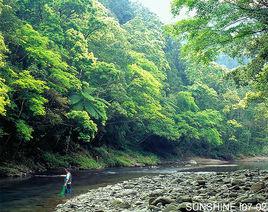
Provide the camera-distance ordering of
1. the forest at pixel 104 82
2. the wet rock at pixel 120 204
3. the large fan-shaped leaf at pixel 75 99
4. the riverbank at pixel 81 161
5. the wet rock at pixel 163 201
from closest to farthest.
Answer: the wet rock at pixel 163 201 → the wet rock at pixel 120 204 → the forest at pixel 104 82 → the riverbank at pixel 81 161 → the large fan-shaped leaf at pixel 75 99

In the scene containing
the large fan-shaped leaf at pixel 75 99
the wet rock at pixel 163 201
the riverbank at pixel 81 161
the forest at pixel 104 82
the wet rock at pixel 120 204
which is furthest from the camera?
the large fan-shaped leaf at pixel 75 99

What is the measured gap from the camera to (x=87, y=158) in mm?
33000

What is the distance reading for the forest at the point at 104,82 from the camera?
49.6 ft

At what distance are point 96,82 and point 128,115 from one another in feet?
15.8

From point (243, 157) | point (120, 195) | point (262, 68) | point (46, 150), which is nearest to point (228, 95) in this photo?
point (243, 157)

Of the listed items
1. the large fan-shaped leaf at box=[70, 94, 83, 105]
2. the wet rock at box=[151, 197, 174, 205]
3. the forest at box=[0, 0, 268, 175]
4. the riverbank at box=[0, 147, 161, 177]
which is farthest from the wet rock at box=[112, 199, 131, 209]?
the large fan-shaped leaf at box=[70, 94, 83, 105]

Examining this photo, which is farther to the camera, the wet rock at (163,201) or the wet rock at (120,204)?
the wet rock at (120,204)

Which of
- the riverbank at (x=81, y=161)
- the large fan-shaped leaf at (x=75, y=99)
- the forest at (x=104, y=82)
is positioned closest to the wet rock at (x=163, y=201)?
the forest at (x=104, y=82)

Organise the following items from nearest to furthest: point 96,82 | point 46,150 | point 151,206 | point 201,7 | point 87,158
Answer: point 151,206 < point 201,7 < point 46,150 < point 87,158 < point 96,82

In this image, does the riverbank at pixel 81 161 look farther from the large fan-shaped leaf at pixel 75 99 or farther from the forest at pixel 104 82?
the large fan-shaped leaf at pixel 75 99

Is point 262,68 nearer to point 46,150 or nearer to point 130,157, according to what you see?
point 46,150

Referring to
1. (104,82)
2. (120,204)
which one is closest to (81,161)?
(104,82)

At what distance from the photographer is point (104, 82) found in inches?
1406

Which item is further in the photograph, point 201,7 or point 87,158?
point 87,158
